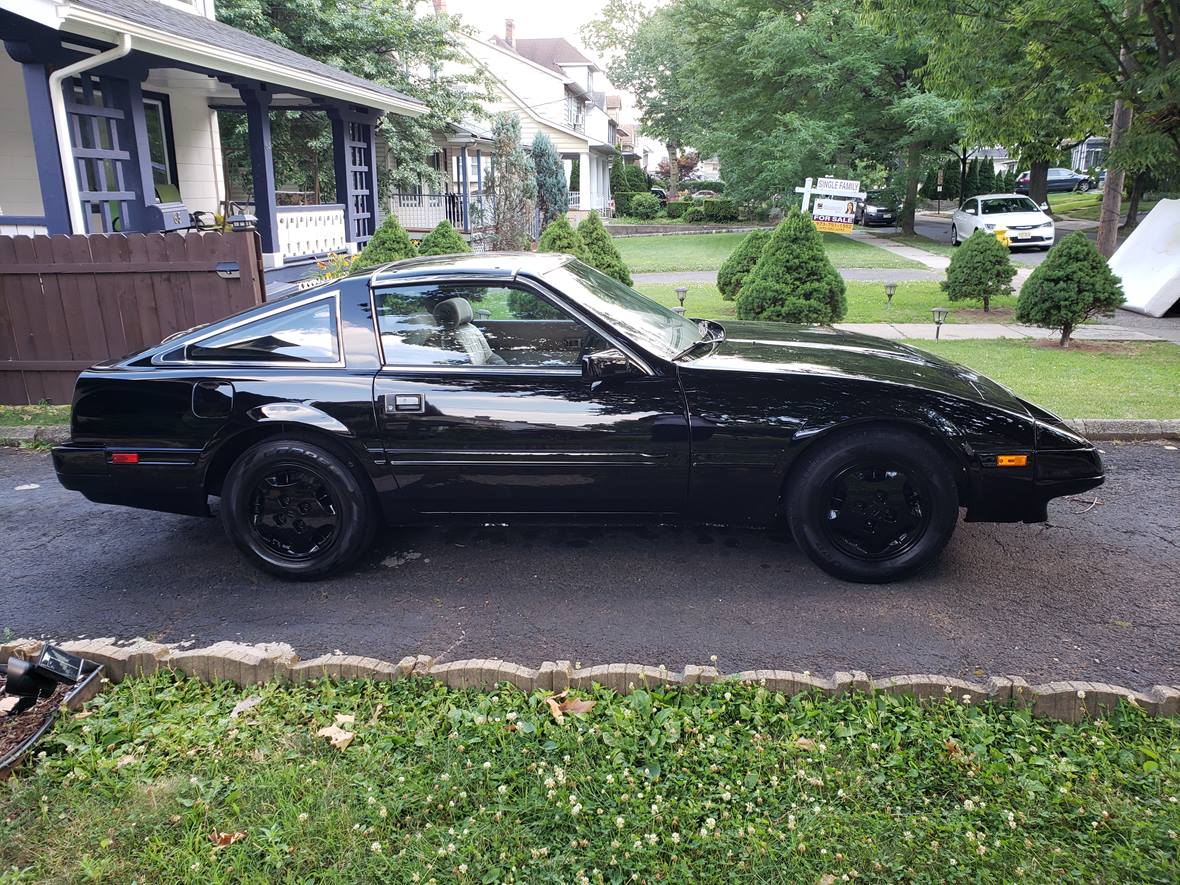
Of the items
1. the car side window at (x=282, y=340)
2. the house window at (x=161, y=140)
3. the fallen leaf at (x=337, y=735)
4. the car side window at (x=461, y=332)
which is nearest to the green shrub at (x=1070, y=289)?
the car side window at (x=461, y=332)

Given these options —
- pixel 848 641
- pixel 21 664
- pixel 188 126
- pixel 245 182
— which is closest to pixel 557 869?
pixel 848 641

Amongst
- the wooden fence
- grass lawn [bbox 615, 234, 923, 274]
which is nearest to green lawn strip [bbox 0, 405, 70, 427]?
the wooden fence

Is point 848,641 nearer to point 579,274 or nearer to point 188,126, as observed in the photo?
point 579,274

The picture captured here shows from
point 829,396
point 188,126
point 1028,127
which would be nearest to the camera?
point 829,396

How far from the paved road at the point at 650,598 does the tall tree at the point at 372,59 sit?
60.6 feet

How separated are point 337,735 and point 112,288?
6.02m

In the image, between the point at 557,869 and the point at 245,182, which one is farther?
the point at 245,182

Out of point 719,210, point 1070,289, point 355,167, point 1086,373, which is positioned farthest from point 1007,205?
point 1086,373

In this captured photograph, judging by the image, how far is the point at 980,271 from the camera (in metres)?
12.7

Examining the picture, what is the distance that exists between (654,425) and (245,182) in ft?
73.2

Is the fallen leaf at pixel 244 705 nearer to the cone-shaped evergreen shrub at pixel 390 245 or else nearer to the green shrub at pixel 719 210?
the cone-shaped evergreen shrub at pixel 390 245

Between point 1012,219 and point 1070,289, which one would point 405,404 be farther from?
point 1012,219

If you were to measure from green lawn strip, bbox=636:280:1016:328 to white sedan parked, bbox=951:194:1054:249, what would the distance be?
847 centimetres

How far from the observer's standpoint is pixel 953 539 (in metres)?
4.68
